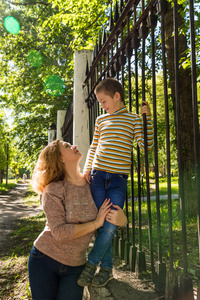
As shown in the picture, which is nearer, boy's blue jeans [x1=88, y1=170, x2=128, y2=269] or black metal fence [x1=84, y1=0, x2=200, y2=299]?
black metal fence [x1=84, y1=0, x2=200, y2=299]

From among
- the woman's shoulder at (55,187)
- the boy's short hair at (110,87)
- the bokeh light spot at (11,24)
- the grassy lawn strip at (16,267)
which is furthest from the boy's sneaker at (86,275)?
the bokeh light spot at (11,24)

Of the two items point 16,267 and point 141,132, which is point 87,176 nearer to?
point 141,132

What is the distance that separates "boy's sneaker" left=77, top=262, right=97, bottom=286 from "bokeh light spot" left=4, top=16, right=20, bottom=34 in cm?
1558

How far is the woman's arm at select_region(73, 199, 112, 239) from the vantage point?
71.2 inches

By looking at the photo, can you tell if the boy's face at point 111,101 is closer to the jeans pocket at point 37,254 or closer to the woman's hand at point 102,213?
the woman's hand at point 102,213

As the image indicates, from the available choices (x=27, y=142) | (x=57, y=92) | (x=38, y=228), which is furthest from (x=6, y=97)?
(x=38, y=228)

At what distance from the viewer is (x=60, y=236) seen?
5.80ft

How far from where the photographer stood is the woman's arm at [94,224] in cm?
181

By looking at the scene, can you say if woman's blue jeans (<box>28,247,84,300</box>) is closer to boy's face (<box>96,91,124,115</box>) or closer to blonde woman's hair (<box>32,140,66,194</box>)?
blonde woman's hair (<box>32,140,66,194</box>)

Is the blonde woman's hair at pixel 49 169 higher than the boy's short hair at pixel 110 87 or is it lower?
lower

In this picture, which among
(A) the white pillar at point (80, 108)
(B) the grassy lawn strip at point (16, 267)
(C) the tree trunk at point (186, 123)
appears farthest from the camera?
(C) the tree trunk at point (186, 123)

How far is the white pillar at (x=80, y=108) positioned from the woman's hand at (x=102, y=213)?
1885 mm

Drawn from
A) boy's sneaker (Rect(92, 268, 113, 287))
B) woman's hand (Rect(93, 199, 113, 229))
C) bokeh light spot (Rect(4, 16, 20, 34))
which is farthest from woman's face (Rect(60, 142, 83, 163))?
bokeh light spot (Rect(4, 16, 20, 34))

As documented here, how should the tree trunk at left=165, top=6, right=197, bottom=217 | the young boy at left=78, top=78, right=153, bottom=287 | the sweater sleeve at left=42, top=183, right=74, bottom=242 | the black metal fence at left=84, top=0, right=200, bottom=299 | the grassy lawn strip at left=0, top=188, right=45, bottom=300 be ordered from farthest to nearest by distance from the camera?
1. the tree trunk at left=165, top=6, right=197, bottom=217
2. the grassy lawn strip at left=0, top=188, right=45, bottom=300
3. the young boy at left=78, top=78, right=153, bottom=287
4. the sweater sleeve at left=42, top=183, right=74, bottom=242
5. the black metal fence at left=84, top=0, right=200, bottom=299
